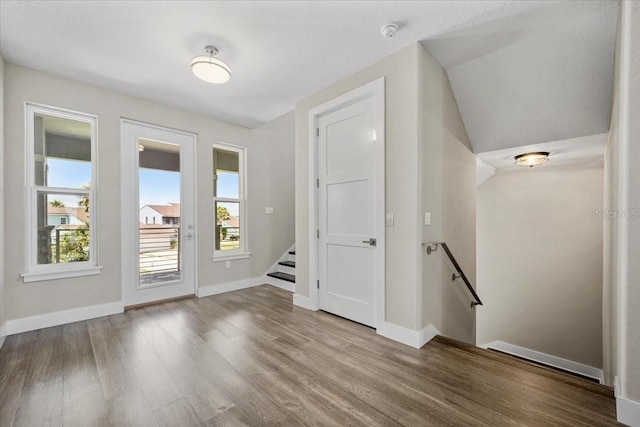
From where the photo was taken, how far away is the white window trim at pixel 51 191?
113 inches

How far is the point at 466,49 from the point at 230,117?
3.29 m

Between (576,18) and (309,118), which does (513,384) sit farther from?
(309,118)

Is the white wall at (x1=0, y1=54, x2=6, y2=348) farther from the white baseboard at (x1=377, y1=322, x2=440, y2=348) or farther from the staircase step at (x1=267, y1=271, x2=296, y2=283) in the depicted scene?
the white baseboard at (x1=377, y1=322, x2=440, y2=348)

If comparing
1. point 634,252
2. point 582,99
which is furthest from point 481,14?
point 634,252

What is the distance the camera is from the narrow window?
4.36 metres

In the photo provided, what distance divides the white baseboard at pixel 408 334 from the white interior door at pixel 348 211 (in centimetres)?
20

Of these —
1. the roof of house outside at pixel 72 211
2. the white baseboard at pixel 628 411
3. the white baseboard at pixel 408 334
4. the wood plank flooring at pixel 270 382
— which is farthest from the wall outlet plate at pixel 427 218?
the roof of house outside at pixel 72 211

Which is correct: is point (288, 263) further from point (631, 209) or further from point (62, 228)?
point (631, 209)

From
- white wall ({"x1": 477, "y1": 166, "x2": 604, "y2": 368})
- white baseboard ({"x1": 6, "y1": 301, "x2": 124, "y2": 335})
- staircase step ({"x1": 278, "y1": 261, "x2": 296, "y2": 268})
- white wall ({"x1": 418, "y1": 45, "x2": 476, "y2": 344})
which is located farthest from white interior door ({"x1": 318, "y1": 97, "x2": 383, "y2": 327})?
white wall ({"x1": 477, "y1": 166, "x2": 604, "y2": 368})

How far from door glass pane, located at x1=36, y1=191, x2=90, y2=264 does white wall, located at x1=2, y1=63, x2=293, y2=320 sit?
0.15m

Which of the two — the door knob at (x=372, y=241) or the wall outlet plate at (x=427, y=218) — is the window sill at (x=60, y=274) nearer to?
the door knob at (x=372, y=241)

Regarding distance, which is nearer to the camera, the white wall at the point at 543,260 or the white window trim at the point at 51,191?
the white window trim at the point at 51,191

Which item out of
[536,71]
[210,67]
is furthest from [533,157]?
[210,67]

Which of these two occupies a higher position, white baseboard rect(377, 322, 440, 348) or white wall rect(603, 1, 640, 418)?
white wall rect(603, 1, 640, 418)
